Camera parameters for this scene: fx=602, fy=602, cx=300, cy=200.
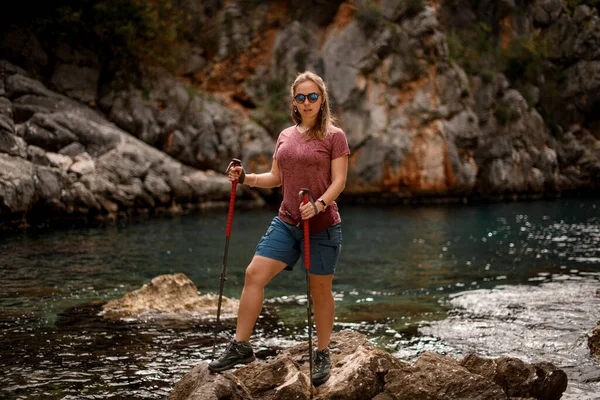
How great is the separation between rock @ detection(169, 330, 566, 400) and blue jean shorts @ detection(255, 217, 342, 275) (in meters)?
0.97

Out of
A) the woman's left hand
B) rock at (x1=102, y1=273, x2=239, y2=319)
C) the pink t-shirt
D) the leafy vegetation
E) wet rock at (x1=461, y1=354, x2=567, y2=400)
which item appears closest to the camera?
the woman's left hand

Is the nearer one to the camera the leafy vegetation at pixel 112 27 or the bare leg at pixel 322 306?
the bare leg at pixel 322 306

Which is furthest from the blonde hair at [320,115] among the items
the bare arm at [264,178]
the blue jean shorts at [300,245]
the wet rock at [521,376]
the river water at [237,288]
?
the river water at [237,288]

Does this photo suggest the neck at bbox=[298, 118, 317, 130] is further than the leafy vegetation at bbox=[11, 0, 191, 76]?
No

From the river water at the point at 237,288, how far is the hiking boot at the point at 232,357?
1.33 m

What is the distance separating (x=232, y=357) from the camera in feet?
17.6

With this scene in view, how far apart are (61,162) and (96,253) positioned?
36.7 feet

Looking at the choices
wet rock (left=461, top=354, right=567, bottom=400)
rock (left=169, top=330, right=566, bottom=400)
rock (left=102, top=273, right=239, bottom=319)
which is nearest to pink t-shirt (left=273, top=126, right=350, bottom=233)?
rock (left=169, top=330, right=566, bottom=400)

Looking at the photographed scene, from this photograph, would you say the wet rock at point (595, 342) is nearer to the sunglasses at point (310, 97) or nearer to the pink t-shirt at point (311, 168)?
the pink t-shirt at point (311, 168)

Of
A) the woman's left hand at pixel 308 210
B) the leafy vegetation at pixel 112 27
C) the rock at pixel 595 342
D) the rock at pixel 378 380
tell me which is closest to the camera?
the woman's left hand at pixel 308 210

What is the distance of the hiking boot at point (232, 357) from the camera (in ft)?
17.5

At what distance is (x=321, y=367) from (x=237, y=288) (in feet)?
26.8

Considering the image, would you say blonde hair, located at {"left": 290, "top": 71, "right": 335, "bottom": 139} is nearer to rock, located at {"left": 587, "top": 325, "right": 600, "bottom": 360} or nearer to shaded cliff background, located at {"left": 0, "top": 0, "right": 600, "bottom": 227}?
rock, located at {"left": 587, "top": 325, "right": 600, "bottom": 360}

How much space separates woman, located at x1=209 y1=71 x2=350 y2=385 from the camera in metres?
5.36
